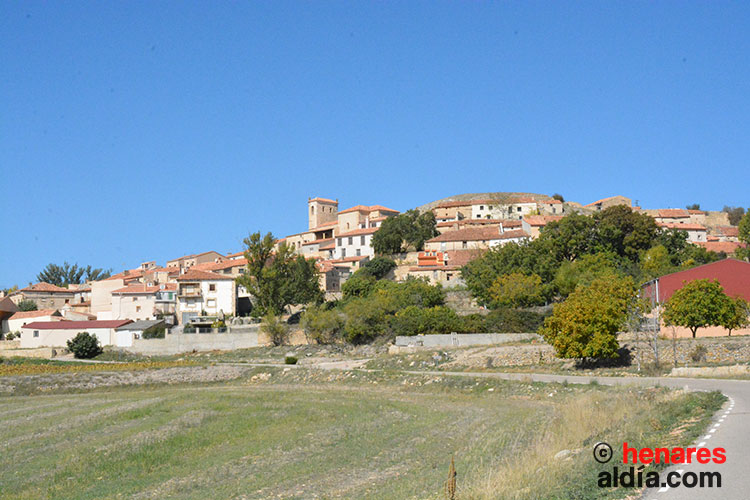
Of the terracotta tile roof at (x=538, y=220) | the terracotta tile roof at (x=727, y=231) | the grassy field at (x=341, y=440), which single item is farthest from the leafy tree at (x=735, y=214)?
the grassy field at (x=341, y=440)

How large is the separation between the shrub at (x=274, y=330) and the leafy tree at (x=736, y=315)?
36.6m

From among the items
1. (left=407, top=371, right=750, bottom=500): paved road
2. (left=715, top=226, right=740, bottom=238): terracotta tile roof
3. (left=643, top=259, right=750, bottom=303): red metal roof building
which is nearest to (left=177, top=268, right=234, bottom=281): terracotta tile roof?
(left=643, top=259, right=750, bottom=303): red metal roof building

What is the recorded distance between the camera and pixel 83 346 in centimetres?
6744

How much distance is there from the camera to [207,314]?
3076 inches

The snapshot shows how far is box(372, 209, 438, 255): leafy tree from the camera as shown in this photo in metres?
89.3

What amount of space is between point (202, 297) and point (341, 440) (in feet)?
192

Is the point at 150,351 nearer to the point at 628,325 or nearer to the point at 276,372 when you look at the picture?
the point at 276,372

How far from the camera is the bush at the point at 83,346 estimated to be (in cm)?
6738

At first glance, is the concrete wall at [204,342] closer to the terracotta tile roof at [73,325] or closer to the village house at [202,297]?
the terracotta tile roof at [73,325]

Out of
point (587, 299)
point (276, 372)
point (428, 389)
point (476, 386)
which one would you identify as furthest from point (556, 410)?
point (276, 372)

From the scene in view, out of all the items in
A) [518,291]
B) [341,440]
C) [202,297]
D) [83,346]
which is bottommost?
[341,440]

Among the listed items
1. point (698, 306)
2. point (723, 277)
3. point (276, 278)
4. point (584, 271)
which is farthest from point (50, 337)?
point (723, 277)

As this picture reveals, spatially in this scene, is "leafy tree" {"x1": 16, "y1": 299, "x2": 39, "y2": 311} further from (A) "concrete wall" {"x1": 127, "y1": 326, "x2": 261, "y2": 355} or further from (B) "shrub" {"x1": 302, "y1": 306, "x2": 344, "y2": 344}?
(B) "shrub" {"x1": 302, "y1": 306, "x2": 344, "y2": 344}

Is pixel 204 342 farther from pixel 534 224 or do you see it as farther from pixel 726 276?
pixel 534 224
